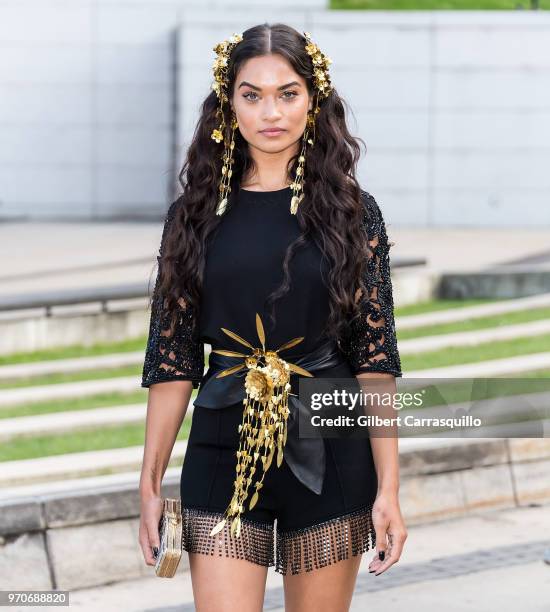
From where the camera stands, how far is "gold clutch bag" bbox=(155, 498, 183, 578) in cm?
330

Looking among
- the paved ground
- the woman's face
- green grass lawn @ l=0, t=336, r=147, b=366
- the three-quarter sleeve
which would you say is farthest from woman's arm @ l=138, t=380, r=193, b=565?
green grass lawn @ l=0, t=336, r=147, b=366

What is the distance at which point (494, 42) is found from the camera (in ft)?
75.6

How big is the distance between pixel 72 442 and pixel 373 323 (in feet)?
15.1

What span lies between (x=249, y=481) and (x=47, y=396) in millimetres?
5996

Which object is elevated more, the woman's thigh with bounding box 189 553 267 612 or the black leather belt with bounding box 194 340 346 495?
the black leather belt with bounding box 194 340 346 495

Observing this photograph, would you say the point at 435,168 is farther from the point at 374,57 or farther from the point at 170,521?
the point at 170,521

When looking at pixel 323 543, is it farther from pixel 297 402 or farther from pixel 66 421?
pixel 66 421

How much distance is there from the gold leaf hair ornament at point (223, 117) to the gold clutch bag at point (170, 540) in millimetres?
790

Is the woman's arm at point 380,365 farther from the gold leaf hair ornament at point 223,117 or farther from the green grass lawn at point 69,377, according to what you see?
the green grass lawn at point 69,377

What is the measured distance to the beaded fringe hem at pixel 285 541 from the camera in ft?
10.9

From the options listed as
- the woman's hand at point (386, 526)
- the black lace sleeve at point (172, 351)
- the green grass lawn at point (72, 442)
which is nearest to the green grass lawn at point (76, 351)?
the green grass lawn at point (72, 442)

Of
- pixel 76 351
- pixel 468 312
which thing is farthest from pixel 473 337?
pixel 76 351

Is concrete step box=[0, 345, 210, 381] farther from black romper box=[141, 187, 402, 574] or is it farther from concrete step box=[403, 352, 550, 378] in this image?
black romper box=[141, 187, 402, 574]

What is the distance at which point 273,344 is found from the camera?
3.39 m
